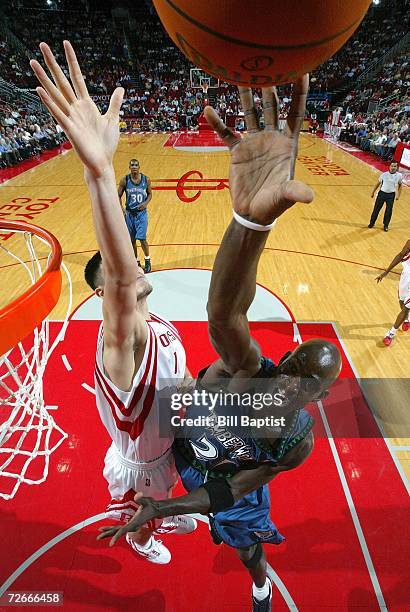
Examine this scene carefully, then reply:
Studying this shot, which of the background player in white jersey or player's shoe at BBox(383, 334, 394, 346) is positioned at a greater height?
the background player in white jersey

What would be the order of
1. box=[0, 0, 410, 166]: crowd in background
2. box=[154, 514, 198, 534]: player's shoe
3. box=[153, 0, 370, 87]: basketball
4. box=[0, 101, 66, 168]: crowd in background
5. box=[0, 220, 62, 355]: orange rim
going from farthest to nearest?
1. box=[0, 0, 410, 166]: crowd in background
2. box=[0, 101, 66, 168]: crowd in background
3. box=[154, 514, 198, 534]: player's shoe
4. box=[0, 220, 62, 355]: orange rim
5. box=[153, 0, 370, 87]: basketball

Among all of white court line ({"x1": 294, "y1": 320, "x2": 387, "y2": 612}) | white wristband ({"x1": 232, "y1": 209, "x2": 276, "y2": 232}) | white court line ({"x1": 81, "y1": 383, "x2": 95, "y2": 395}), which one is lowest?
white court line ({"x1": 81, "y1": 383, "x2": 95, "y2": 395})

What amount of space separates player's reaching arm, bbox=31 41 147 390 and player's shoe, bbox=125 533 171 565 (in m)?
1.67

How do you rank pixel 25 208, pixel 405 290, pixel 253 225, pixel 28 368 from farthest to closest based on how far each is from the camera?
pixel 25 208 → pixel 405 290 → pixel 28 368 → pixel 253 225

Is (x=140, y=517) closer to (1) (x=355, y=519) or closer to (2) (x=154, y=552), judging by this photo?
(2) (x=154, y=552)

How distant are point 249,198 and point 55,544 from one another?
2.66m

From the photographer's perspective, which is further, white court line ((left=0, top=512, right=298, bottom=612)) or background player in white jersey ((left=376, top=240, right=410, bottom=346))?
background player in white jersey ((left=376, top=240, right=410, bottom=346))

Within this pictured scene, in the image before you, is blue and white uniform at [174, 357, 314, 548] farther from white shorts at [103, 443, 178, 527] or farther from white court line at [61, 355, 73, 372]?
white court line at [61, 355, 73, 372]

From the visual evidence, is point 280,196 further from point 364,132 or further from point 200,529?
point 364,132

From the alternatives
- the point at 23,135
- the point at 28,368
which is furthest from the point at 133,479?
the point at 23,135

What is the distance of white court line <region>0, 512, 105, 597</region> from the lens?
2584mm

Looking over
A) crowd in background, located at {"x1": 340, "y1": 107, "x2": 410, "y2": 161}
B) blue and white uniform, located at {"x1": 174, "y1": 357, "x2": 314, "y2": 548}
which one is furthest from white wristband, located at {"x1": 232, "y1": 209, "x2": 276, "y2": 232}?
crowd in background, located at {"x1": 340, "y1": 107, "x2": 410, "y2": 161}

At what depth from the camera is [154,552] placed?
2617 millimetres

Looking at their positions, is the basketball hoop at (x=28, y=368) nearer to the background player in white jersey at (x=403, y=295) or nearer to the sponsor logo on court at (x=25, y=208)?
the background player in white jersey at (x=403, y=295)
